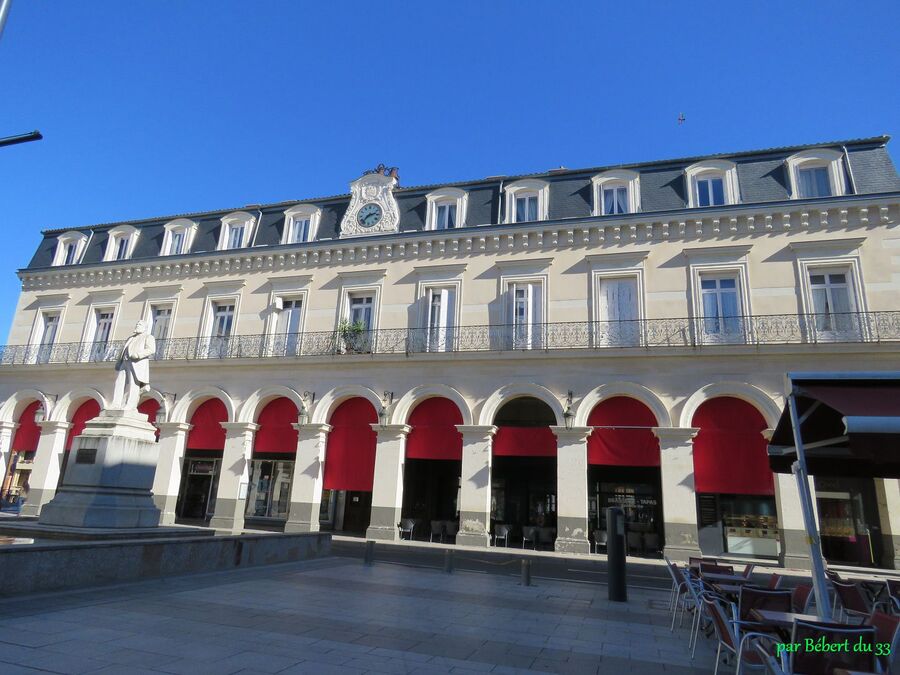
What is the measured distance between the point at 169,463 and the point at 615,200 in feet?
61.1

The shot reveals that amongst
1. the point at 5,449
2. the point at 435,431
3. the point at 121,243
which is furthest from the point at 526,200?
the point at 5,449

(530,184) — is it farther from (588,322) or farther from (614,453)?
(614,453)

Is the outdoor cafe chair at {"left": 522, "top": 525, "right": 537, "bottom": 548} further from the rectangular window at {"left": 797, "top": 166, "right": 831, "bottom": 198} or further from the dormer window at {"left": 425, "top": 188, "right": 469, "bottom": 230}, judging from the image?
the rectangular window at {"left": 797, "top": 166, "right": 831, "bottom": 198}

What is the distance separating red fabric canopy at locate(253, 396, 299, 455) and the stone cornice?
5.42 metres

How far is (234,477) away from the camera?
64.8ft

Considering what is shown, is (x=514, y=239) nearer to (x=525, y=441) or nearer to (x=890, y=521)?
(x=525, y=441)

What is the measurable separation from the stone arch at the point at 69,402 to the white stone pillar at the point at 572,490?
60.0 ft

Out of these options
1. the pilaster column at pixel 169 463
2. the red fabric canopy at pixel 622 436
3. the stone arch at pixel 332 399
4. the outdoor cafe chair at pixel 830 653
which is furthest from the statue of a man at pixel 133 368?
the red fabric canopy at pixel 622 436

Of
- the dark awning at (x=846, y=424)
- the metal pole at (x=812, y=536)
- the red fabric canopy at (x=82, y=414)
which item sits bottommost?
the metal pole at (x=812, y=536)

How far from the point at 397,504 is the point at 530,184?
1198cm

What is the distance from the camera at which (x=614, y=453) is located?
16844mm

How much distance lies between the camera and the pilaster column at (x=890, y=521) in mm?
14742

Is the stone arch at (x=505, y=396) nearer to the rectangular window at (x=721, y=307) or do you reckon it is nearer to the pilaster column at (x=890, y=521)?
the rectangular window at (x=721, y=307)

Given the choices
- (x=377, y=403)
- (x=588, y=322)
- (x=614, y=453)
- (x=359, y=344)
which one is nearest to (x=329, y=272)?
(x=359, y=344)
